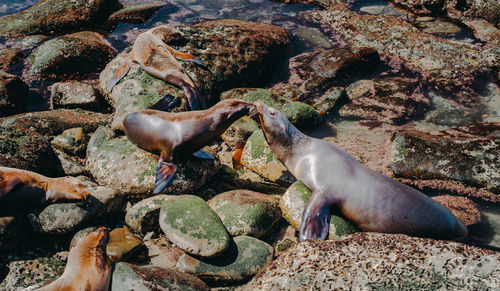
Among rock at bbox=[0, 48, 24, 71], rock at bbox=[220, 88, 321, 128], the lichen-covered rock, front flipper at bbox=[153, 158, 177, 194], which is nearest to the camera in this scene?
front flipper at bbox=[153, 158, 177, 194]

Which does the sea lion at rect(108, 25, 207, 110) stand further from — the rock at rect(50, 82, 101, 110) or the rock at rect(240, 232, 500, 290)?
the rock at rect(240, 232, 500, 290)

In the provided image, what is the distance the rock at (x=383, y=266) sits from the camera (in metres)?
2.74

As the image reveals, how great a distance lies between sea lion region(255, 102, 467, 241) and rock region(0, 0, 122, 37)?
294 inches

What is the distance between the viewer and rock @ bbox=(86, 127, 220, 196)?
489 centimetres

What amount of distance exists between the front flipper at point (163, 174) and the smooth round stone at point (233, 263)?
107cm

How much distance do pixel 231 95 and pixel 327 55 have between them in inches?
105

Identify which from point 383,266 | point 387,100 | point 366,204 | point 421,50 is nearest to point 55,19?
point 387,100

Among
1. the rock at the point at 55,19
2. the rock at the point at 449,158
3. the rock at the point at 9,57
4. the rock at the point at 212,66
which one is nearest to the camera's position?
the rock at the point at 449,158

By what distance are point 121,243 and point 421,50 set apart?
24.7 feet

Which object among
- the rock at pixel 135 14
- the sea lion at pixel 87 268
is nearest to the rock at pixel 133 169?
the sea lion at pixel 87 268

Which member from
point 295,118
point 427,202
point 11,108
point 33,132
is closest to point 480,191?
point 427,202

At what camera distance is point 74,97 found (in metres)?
6.50

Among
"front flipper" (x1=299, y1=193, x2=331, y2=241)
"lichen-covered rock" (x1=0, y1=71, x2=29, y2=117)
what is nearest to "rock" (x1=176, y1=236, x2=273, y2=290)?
"front flipper" (x1=299, y1=193, x2=331, y2=241)

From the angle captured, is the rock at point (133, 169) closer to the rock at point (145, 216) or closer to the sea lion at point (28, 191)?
the rock at point (145, 216)
